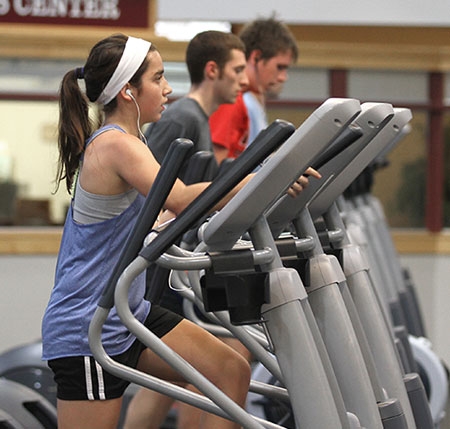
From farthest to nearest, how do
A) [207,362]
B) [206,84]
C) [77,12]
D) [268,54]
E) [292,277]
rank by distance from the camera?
[77,12], [268,54], [206,84], [207,362], [292,277]

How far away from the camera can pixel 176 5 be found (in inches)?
325

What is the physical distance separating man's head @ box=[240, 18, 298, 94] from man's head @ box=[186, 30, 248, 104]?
0.65 meters

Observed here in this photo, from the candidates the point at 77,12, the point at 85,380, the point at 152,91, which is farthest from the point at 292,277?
the point at 77,12

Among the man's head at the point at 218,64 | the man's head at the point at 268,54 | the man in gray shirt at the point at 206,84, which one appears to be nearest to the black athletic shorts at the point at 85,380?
the man in gray shirt at the point at 206,84

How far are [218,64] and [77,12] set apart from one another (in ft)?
13.1

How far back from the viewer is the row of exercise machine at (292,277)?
98.1 inches

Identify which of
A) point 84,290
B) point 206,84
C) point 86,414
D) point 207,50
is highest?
point 207,50

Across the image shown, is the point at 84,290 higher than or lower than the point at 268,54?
lower

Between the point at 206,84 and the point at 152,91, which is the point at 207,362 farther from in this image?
the point at 206,84

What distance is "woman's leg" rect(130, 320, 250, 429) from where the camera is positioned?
2971 mm

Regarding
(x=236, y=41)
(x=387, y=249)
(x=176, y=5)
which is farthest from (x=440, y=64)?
(x=236, y=41)

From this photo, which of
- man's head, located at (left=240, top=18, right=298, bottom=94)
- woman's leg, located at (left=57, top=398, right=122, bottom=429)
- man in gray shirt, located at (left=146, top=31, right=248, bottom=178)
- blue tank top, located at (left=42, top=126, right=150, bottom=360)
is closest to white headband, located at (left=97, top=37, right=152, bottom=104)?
blue tank top, located at (left=42, top=126, right=150, bottom=360)

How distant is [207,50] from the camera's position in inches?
176

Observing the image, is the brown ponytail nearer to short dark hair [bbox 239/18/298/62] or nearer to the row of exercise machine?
the row of exercise machine
